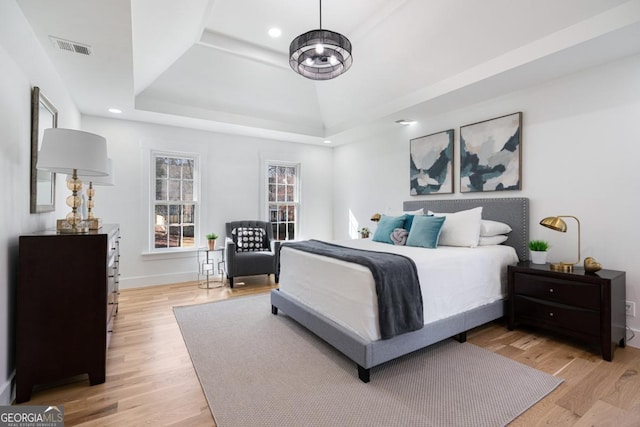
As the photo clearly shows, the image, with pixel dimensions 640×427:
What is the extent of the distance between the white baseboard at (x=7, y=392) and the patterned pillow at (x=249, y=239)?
3.11 metres

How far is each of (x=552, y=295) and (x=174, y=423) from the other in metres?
3.01

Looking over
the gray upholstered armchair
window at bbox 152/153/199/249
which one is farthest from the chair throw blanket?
window at bbox 152/153/199/249

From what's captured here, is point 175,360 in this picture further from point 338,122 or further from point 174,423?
point 338,122

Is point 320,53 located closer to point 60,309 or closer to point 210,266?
point 60,309

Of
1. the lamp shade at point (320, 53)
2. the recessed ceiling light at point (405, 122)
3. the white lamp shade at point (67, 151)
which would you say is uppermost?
the lamp shade at point (320, 53)

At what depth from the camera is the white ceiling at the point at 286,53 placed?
7.76 feet

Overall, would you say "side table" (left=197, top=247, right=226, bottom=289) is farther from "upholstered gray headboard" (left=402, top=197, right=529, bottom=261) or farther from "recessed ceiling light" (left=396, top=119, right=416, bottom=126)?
"upholstered gray headboard" (left=402, top=197, right=529, bottom=261)

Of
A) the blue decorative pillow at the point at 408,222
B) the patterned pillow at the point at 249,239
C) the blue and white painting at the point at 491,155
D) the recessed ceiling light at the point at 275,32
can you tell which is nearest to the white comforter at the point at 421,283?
the blue decorative pillow at the point at 408,222

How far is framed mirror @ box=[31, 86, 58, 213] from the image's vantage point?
7.39 ft

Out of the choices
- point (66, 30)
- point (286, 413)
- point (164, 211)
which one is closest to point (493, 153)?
point (286, 413)

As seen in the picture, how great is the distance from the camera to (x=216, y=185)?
16.8 ft

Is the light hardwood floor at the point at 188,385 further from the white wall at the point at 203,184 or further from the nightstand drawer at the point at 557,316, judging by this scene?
the white wall at the point at 203,184

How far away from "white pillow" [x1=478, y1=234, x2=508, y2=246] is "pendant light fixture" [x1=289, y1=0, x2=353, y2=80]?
7.29 ft

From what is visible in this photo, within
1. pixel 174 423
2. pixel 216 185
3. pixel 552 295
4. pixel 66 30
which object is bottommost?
pixel 174 423
